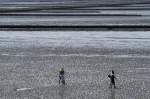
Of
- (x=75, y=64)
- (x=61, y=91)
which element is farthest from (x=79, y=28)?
(x=61, y=91)

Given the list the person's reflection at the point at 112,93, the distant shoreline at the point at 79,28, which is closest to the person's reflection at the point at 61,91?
the person's reflection at the point at 112,93

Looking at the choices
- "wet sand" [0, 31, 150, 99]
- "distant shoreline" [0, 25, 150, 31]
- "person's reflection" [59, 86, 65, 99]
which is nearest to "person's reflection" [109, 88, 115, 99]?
"wet sand" [0, 31, 150, 99]

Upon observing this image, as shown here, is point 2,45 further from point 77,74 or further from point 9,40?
point 77,74

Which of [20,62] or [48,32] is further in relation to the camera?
[48,32]

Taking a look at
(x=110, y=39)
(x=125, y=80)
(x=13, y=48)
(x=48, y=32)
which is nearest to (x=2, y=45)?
(x=13, y=48)

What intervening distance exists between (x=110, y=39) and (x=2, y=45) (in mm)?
12068

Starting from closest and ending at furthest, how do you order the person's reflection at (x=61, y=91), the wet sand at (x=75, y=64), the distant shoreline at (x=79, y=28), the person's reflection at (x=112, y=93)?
the person's reflection at (x=112, y=93) → the person's reflection at (x=61, y=91) → the wet sand at (x=75, y=64) → the distant shoreline at (x=79, y=28)

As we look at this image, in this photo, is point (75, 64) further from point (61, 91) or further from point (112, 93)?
point (112, 93)

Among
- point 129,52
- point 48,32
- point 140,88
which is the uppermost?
point 48,32

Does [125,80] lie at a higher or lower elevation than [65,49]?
lower

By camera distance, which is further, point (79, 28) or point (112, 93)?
point (79, 28)

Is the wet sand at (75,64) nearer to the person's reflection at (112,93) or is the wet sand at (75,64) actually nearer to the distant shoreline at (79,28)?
the person's reflection at (112,93)

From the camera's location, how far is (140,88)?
107 ft

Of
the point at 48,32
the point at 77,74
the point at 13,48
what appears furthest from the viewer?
the point at 48,32
